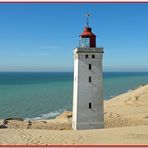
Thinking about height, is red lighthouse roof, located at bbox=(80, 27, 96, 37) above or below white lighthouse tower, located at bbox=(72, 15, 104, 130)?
above

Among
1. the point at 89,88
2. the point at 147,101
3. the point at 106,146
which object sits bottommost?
the point at 106,146

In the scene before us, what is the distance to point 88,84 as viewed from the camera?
2700cm

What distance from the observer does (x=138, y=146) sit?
62.0 ft

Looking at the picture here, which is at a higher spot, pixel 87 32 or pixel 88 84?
pixel 87 32

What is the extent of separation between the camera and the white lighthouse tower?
26828mm

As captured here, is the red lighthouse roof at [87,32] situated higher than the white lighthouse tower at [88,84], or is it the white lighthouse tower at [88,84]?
the red lighthouse roof at [87,32]

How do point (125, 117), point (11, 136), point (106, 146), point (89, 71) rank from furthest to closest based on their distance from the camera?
point (125, 117) < point (89, 71) < point (11, 136) < point (106, 146)

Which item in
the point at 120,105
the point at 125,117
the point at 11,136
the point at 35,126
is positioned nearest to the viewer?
the point at 11,136

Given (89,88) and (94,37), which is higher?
(94,37)

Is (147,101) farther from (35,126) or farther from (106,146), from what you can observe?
(106,146)

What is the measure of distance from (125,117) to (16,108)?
82.2 feet

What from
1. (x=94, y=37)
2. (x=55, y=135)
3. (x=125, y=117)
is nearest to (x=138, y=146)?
(x=55, y=135)

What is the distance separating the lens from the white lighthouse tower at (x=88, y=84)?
1056 inches

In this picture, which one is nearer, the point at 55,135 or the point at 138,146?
the point at 138,146
